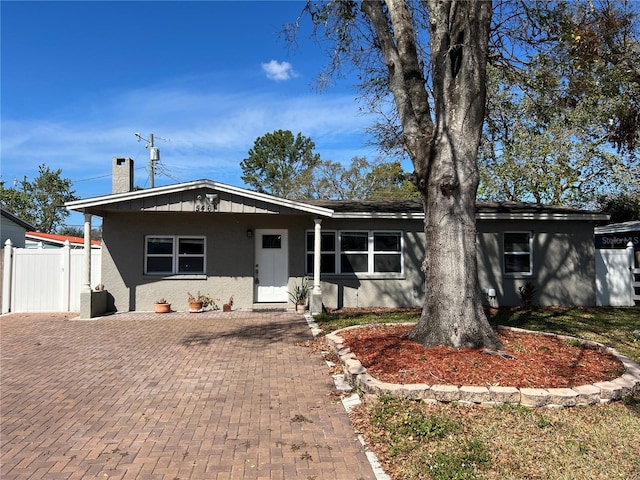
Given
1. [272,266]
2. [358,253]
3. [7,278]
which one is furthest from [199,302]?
[7,278]

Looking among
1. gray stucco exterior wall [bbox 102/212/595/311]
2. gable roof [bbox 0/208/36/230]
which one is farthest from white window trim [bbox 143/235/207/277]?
gable roof [bbox 0/208/36/230]

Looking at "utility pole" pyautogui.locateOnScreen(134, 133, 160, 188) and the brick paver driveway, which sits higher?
"utility pole" pyautogui.locateOnScreen(134, 133, 160, 188)

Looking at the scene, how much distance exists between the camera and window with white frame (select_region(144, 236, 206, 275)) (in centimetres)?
1254

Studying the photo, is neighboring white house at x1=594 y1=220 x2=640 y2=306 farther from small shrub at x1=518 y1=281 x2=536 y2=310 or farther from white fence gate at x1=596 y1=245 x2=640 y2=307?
small shrub at x1=518 y1=281 x2=536 y2=310

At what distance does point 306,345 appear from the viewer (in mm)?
8094

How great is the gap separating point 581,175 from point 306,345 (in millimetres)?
19992

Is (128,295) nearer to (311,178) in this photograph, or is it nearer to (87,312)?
(87,312)

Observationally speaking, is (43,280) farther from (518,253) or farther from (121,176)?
(518,253)

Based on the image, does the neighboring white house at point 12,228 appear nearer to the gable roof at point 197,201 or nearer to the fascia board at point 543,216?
the gable roof at point 197,201

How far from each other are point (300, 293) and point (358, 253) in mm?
2135

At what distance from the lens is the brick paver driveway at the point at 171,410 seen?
3654 millimetres

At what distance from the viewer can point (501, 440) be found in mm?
3957

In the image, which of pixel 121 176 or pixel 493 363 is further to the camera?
pixel 121 176

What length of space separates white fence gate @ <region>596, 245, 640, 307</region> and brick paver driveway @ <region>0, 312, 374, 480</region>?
34.6 feet
